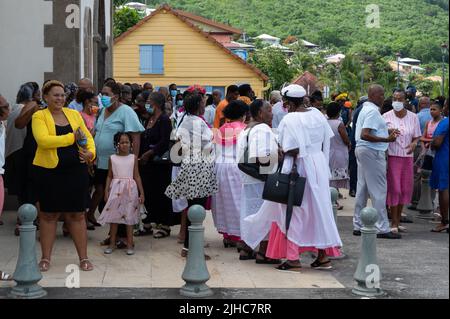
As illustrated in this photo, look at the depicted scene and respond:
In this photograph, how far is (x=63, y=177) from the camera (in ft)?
25.3

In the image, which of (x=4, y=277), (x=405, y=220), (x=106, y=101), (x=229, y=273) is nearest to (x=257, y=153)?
(x=229, y=273)

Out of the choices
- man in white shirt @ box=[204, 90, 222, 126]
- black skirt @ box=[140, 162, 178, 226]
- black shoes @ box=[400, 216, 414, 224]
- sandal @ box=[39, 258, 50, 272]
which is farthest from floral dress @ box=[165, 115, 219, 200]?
man in white shirt @ box=[204, 90, 222, 126]

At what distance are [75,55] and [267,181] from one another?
5.54 metres

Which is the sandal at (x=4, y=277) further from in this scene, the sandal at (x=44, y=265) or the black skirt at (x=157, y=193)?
the black skirt at (x=157, y=193)

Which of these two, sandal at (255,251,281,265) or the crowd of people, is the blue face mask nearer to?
the crowd of people

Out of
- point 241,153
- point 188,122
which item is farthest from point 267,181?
point 188,122

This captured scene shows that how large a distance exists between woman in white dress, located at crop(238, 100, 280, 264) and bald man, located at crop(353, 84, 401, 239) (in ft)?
6.24

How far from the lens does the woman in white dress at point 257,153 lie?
27.2ft

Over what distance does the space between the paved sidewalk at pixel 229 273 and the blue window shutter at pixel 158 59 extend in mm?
37350

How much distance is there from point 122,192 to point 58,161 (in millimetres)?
1325

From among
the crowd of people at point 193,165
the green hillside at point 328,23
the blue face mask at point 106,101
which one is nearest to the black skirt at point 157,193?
the crowd of people at point 193,165

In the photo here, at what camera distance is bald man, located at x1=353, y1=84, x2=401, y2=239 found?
390 inches
